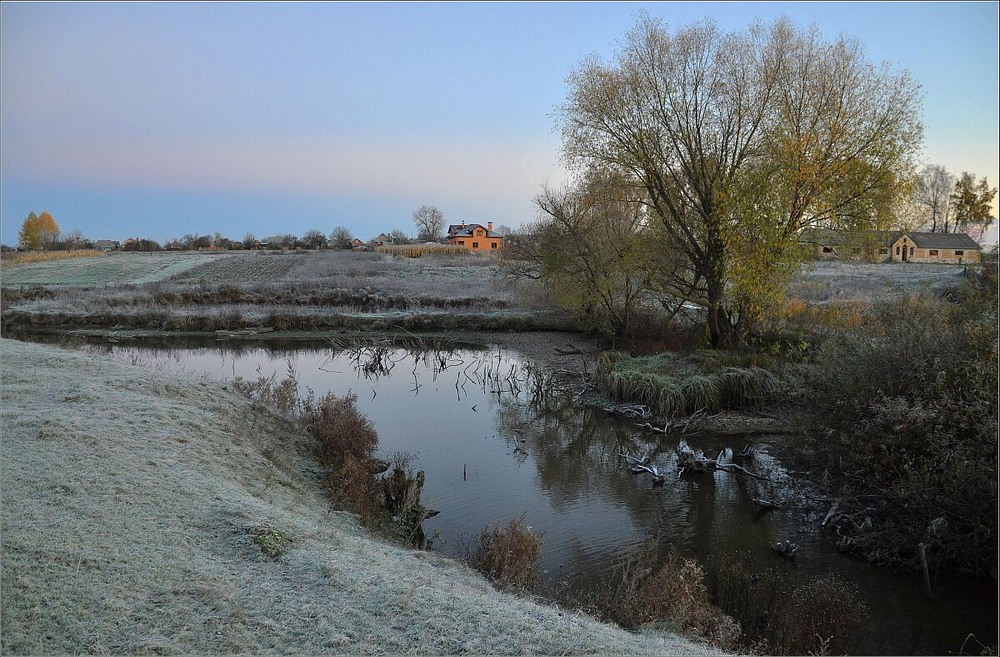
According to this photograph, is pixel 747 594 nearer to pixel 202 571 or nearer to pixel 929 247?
pixel 202 571

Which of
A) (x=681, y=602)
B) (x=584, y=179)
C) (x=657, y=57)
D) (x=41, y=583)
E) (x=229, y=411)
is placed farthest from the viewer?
(x=584, y=179)

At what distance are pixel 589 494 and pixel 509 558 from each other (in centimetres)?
403

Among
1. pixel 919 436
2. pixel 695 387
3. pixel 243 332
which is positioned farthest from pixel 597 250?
pixel 243 332

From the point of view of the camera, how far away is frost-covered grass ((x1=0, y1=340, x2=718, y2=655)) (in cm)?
492

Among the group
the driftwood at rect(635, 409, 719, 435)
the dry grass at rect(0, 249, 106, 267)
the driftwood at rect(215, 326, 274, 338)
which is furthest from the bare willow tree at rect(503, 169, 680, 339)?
the dry grass at rect(0, 249, 106, 267)

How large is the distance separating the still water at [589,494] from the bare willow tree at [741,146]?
5.77 m

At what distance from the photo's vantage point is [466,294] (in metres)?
37.9

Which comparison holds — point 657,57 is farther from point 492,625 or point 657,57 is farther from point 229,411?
point 492,625

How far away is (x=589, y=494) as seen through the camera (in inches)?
460

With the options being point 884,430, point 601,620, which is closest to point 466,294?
point 884,430

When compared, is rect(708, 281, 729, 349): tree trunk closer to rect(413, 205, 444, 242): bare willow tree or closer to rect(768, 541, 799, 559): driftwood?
rect(768, 541, 799, 559): driftwood

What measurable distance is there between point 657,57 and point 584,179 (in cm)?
432

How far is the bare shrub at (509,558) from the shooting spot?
7707mm

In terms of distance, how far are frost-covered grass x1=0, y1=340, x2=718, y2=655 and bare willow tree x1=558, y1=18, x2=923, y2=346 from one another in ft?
45.8
